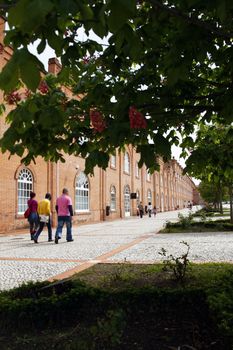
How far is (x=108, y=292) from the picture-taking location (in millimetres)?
4516

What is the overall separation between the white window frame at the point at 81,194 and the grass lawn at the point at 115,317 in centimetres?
2265

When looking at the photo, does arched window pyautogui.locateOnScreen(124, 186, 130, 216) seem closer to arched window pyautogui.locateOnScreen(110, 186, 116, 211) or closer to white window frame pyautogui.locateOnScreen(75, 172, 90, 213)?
arched window pyautogui.locateOnScreen(110, 186, 116, 211)

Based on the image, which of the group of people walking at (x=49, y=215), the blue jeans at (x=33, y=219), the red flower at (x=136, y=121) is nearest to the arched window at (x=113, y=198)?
the group of people walking at (x=49, y=215)

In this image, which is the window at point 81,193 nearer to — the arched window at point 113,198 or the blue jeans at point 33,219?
the arched window at point 113,198

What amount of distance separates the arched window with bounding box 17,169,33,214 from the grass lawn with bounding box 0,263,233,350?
51.9 feet

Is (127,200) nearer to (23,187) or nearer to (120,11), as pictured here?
(23,187)

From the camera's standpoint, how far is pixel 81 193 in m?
28.3

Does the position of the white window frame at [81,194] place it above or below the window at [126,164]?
below

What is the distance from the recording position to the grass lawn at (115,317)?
344 centimetres

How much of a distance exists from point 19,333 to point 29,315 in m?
0.21

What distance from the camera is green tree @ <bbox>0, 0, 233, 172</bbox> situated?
1.55 metres

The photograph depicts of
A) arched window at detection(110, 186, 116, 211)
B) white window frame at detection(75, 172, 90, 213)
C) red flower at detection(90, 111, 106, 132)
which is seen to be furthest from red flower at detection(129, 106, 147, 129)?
arched window at detection(110, 186, 116, 211)

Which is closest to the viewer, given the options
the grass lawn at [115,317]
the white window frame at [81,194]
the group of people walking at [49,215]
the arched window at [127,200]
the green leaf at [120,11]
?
the green leaf at [120,11]

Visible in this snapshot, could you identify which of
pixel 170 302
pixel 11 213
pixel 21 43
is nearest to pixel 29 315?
pixel 170 302
